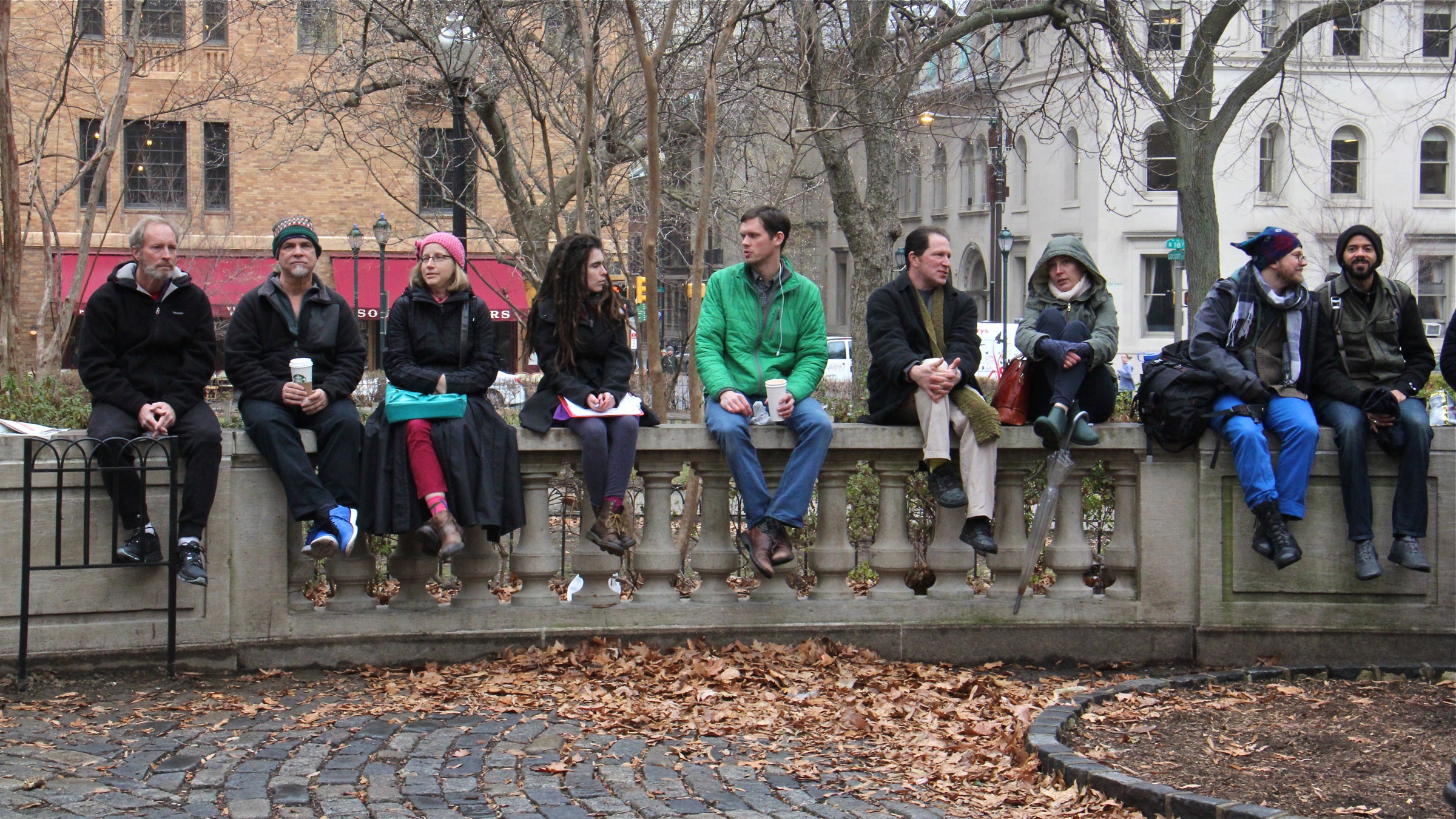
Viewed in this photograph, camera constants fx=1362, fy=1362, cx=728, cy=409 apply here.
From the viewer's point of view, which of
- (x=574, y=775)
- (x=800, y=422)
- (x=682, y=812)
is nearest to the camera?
(x=682, y=812)

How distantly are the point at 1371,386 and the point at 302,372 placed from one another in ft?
16.8

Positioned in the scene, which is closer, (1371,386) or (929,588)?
(1371,386)

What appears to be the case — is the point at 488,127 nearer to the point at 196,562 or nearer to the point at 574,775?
the point at 196,562

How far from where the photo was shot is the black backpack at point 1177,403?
258 inches

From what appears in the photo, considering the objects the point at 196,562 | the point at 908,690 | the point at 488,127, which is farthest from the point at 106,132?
the point at 908,690

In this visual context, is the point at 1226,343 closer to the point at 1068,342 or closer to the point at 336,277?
the point at 1068,342

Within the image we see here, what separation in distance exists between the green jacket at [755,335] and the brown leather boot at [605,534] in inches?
31.4

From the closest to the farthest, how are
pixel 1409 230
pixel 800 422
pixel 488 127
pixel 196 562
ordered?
1. pixel 196 562
2. pixel 800 422
3. pixel 488 127
4. pixel 1409 230

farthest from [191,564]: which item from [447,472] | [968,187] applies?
[968,187]

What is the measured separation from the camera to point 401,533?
640cm

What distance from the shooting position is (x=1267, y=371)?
6.70 metres

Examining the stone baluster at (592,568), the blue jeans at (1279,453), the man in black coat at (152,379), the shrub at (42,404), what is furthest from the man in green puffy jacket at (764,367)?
the shrub at (42,404)

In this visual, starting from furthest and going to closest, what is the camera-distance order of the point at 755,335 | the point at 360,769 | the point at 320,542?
the point at 755,335, the point at 320,542, the point at 360,769

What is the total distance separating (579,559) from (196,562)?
1767 millimetres
